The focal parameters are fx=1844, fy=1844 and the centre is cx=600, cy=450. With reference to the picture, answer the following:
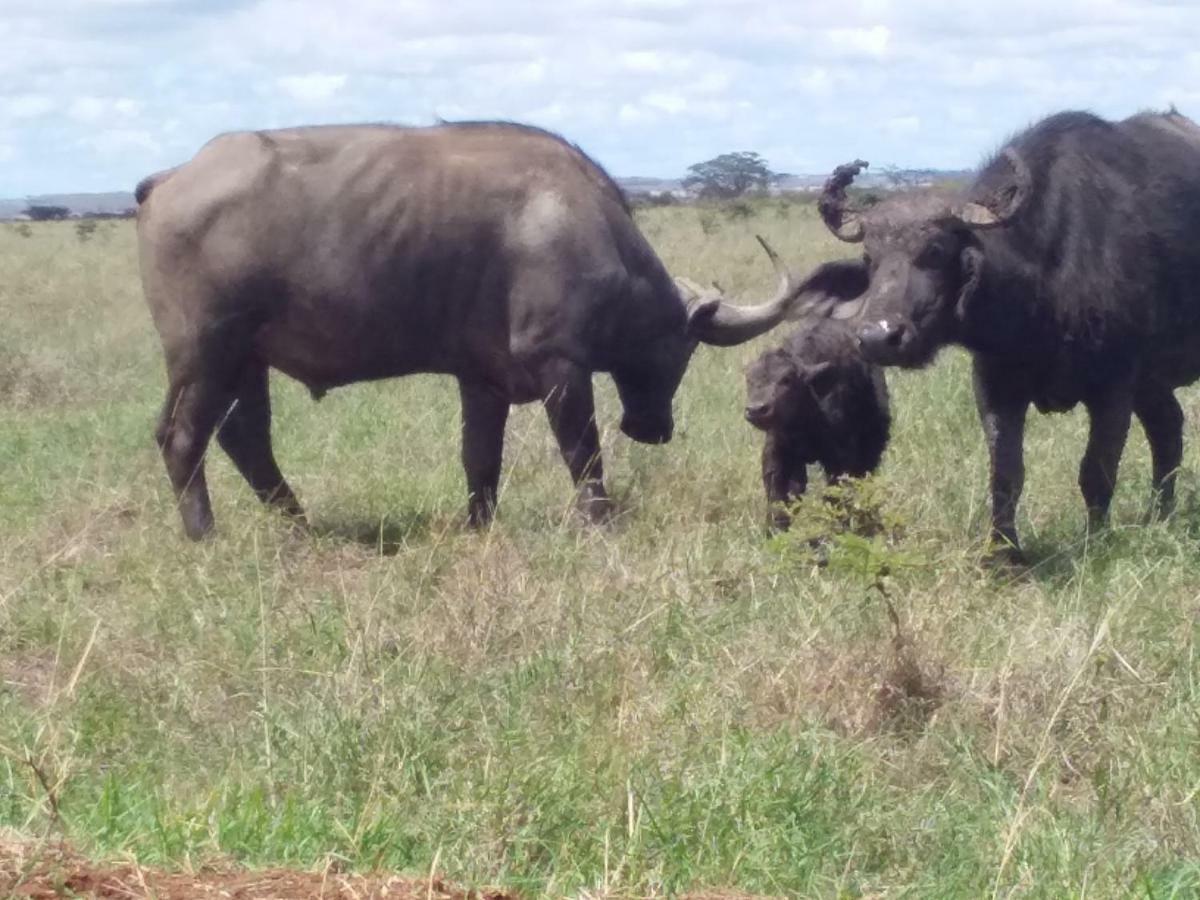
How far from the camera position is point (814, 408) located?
317 inches

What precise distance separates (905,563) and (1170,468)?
3.42m

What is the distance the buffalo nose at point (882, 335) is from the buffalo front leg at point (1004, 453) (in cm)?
96

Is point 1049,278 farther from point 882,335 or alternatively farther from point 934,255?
point 882,335

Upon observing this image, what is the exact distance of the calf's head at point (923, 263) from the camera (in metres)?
7.02

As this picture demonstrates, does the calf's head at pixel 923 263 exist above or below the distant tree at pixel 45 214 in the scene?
above

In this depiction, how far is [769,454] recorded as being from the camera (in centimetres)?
816

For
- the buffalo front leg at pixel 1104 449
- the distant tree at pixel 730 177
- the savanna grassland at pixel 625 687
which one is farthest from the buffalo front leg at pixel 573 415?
the distant tree at pixel 730 177

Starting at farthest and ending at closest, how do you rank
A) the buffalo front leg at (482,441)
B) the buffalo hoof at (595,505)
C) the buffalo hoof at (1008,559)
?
the buffalo front leg at (482,441) < the buffalo hoof at (595,505) < the buffalo hoof at (1008,559)

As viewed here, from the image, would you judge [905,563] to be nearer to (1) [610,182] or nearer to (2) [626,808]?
(2) [626,808]

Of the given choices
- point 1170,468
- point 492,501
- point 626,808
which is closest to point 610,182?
point 492,501

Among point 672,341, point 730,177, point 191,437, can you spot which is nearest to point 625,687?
point 191,437

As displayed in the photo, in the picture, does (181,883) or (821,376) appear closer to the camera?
(181,883)

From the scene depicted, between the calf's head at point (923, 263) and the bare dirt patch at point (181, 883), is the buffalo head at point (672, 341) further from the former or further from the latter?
the bare dirt patch at point (181, 883)

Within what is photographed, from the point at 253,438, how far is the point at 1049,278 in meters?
3.69
